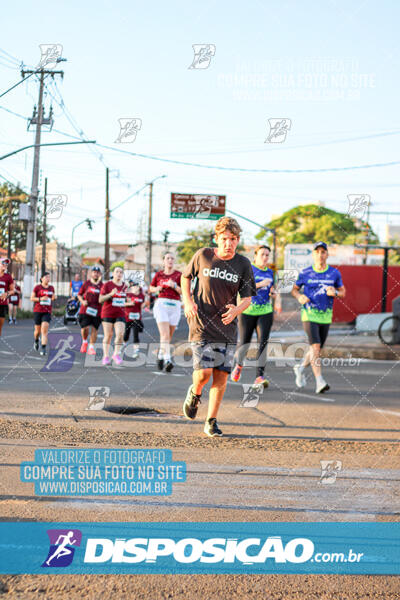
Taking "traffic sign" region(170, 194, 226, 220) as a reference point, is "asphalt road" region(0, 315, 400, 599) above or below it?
below

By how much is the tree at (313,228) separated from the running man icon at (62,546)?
254 ft

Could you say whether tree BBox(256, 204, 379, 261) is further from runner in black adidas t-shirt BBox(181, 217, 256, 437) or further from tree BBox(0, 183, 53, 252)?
runner in black adidas t-shirt BBox(181, 217, 256, 437)

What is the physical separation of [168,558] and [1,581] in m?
0.77

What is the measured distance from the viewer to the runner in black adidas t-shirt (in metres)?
5.84

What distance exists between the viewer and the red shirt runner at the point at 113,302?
11.6 meters

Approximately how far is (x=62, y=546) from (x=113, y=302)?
8491 mm

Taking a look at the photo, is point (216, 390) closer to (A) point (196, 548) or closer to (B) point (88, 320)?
(A) point (196, 548)

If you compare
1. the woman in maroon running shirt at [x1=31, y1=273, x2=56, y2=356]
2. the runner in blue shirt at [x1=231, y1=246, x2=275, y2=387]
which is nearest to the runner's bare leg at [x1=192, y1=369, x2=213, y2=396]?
the runner in blue shirt at [x1=231, y1=246, x2=275, y2=387]

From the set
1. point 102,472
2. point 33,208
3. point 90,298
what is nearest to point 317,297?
point 102,472

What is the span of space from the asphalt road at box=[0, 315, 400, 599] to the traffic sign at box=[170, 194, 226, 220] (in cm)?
2578

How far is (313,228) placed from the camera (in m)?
85.3

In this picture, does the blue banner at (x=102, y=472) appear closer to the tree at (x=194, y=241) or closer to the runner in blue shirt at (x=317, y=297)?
the runner in blue shirt at (x=317, y=297)

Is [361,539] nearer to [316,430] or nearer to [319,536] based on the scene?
[319,536]

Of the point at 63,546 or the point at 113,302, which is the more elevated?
the point at 113,302
